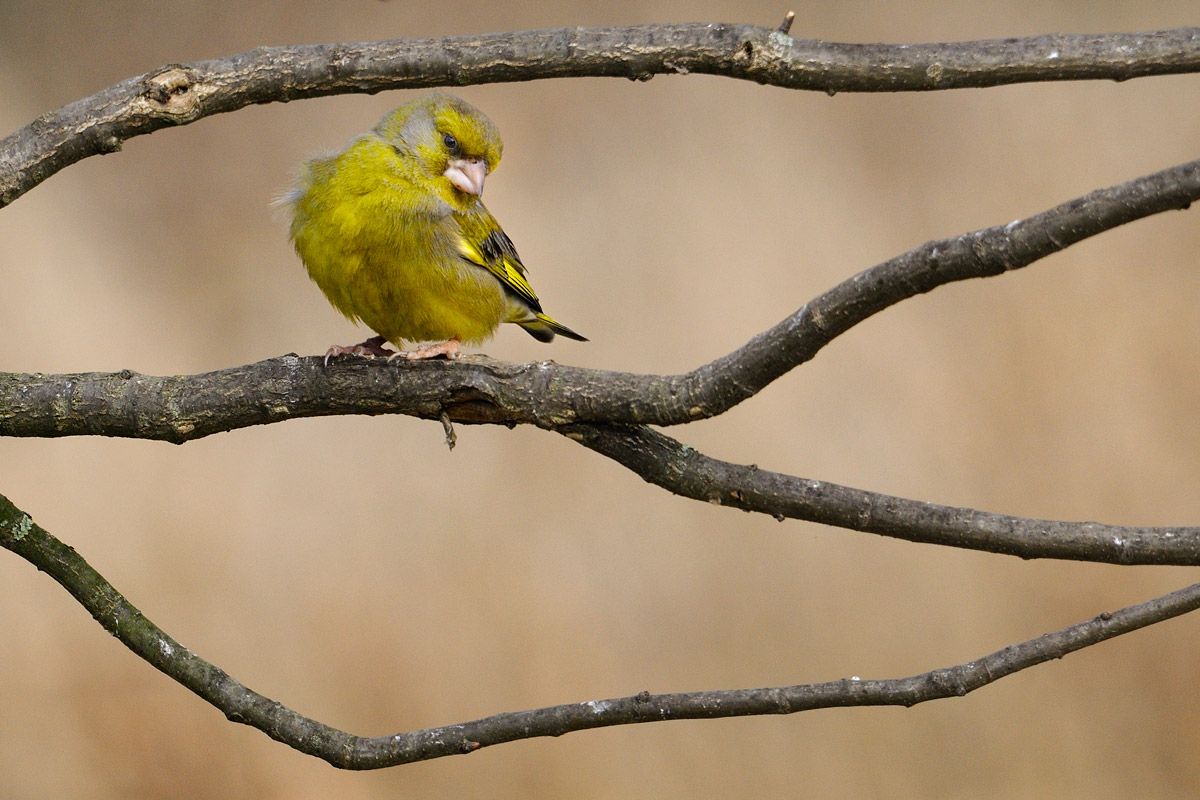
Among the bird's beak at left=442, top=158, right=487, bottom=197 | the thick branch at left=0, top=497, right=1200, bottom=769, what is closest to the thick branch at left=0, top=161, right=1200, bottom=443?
the thick branch at left=0, top=497, right=1200, bottom=769

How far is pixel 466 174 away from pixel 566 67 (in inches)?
23.8

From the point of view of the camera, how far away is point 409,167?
115 inches

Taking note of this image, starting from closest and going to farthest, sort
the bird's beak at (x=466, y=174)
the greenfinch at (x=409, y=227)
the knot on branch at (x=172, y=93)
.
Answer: the knot on branch at (x=172, y=93)
the greenfinch at (x=409, y=227)
the bird's beak at (x=466, y=174)

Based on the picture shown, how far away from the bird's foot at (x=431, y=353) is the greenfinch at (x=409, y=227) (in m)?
0.10

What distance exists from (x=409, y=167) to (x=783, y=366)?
1303 mm

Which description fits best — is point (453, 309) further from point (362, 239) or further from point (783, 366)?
point (783, 366)

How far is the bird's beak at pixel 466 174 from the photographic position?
2.94 m

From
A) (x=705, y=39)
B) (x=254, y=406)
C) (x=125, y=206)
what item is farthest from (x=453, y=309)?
(x=125, y=206)

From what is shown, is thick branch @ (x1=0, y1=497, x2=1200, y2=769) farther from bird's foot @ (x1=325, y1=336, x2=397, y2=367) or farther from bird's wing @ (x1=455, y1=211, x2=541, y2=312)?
bird's wing @ (x1=455, y1=211, x2=541, y2=312)

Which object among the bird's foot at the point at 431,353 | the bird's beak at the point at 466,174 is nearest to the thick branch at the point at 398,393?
the bird's foot at the point at 431,353

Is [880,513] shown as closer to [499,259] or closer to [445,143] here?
[499,259]

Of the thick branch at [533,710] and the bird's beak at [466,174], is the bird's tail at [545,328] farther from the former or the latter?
the thick branch at [533,710]

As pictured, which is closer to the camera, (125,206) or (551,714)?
(551,714)

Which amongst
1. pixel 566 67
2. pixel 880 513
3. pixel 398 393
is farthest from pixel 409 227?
pixel 880 513
